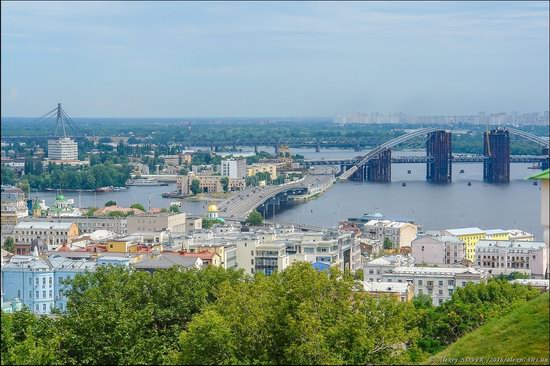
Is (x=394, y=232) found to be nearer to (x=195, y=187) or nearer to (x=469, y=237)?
(x=469, y=237)

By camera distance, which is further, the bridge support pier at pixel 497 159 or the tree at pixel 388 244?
the bridge support pier at pixel 497 159

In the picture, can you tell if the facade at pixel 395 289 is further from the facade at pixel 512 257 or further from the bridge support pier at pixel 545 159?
the bridge support pier at pixel 545 159

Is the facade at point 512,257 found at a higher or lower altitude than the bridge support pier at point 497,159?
lower

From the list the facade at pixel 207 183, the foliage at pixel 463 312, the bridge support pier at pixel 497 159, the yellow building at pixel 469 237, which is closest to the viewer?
the foliage at pixel 463 312

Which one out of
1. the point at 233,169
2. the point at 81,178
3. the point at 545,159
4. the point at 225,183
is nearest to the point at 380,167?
the point at 545,159

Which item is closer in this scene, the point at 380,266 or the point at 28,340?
the point at 28,340

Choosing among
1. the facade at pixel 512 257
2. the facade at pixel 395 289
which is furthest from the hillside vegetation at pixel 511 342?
the facade at pixel 512 257

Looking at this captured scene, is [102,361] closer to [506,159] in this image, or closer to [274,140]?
[506,159]
